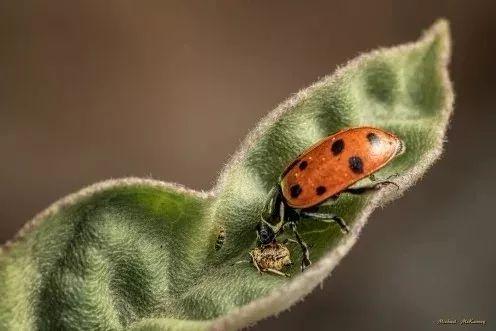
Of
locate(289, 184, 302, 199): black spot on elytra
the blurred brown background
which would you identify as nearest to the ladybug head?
locate(289, 184, 302, 199): black spot on elytra

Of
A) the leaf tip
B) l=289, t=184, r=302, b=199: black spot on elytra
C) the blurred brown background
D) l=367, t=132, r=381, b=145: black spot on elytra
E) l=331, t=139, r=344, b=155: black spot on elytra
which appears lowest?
l=289, t=184, r=302, b=199: black spot on elytra

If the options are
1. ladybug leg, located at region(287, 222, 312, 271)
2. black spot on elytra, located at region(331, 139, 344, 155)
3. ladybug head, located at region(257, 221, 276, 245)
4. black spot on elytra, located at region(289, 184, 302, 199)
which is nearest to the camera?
ladybug leg, located at region(287, 222, 312, 271)

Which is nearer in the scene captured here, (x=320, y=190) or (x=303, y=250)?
(x=303, y=250)

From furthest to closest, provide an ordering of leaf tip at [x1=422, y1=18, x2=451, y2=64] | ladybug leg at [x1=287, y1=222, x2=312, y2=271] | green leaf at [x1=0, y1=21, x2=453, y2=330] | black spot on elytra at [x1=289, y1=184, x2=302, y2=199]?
black spot on elytra at [x1=289, y1=184, x2=302, y2=199] → leaf tip at [x1=422, y1=18, x2=451, y2=64] → ladybug leg at [x1=287, y1=222, x2=312, y2=271] → green leaf at [x1=0, y1=21, x2=453, y2=330]

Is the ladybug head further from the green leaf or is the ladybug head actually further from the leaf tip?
the leaf tip

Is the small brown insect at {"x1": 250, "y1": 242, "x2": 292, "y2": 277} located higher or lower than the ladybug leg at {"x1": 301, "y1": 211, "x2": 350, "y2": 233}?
lower

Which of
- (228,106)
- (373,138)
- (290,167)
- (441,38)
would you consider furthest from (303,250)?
(228,106)

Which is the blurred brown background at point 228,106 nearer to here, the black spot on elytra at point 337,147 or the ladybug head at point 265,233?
the black spot on elytra at point 337,147

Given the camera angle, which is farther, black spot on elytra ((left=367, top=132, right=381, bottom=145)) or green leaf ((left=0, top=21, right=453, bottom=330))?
black spot on elytra ((left=367, top=132, right=381, bottom=145))

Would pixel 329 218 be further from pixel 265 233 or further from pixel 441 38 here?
pixel 441 38
